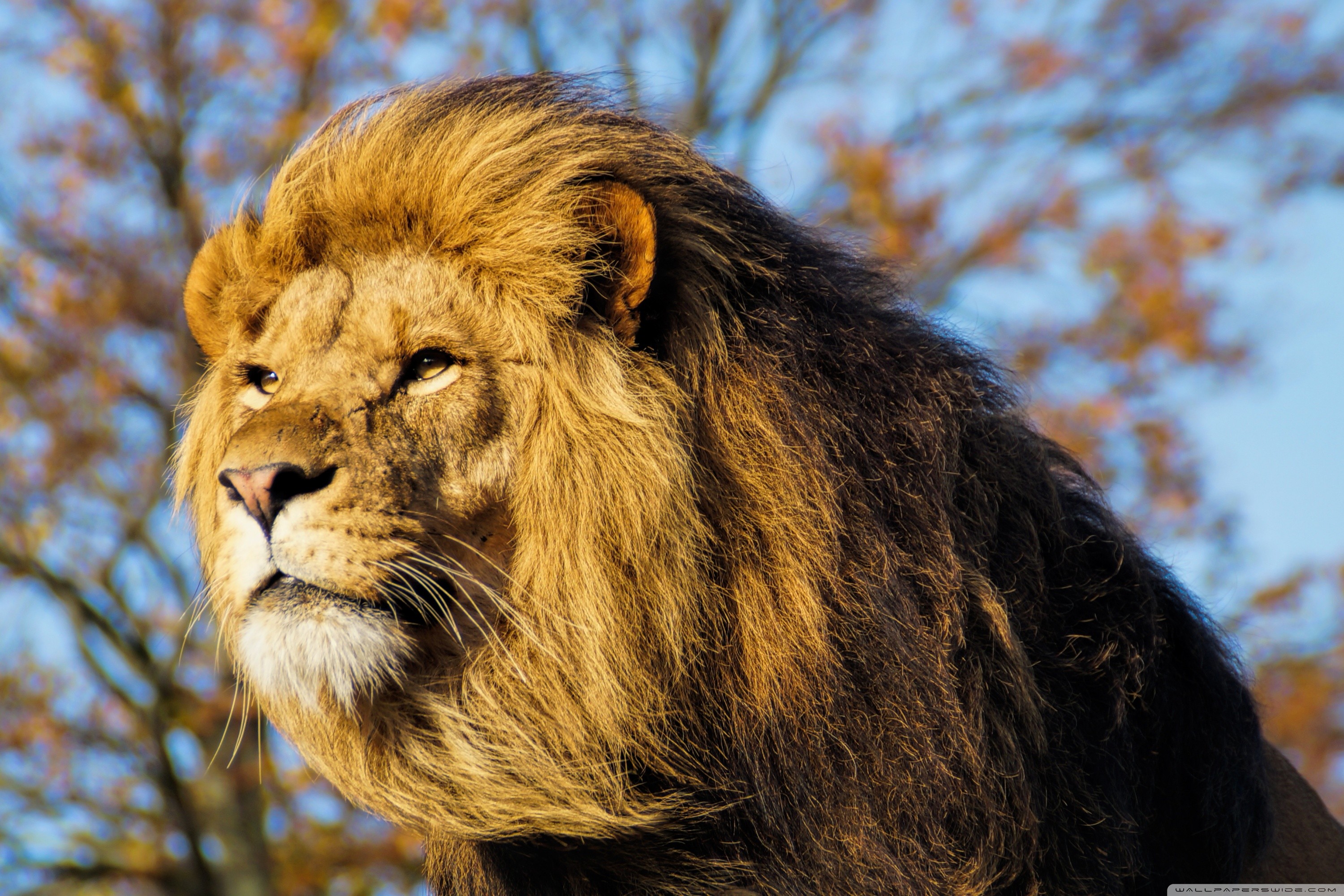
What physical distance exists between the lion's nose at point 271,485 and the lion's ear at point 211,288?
28.2 inches

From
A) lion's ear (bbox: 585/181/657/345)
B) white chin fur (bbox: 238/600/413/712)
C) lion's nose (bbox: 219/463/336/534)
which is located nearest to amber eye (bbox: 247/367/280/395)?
lion's nose (bbox: 219/463/336/534)

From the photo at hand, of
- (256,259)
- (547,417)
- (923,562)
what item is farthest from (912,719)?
(256,259)

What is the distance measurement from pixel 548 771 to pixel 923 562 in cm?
89

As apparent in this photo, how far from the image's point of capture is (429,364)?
2377 millimetres

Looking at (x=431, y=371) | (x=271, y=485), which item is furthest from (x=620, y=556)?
(x=271, y=485)

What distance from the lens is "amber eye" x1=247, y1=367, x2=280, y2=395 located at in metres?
2.61

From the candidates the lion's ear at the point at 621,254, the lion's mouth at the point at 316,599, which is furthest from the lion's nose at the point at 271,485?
the lion's ear at the point at 621,254

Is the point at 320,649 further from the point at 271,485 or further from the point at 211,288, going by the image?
the point at 211,288

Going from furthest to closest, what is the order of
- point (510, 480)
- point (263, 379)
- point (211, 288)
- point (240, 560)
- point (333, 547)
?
point (211, 288) → point (263, 379) → point (510, 480) → point (240, 560) → point (333, 547)

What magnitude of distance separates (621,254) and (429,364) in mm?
460

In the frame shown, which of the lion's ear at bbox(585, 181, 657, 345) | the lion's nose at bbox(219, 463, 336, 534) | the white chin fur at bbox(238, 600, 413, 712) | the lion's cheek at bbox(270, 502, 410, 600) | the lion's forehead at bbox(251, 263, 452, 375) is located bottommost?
the white chin fur at bbox(238, 600, 413, 712)

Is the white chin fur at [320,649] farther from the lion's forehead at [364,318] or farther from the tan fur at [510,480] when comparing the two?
the lion's forehead at [364,318]

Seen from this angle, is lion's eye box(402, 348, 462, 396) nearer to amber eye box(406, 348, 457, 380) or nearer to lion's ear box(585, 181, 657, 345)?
amber eye box(406, 348, 457, 380)

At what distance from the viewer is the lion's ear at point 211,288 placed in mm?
2754
